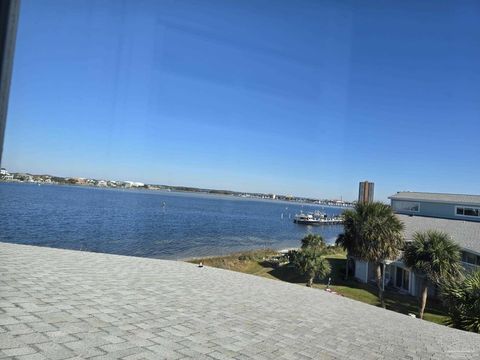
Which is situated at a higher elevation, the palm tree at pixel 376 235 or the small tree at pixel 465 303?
the palm tree at pixel 376 235

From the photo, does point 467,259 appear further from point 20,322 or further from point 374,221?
point 20,322

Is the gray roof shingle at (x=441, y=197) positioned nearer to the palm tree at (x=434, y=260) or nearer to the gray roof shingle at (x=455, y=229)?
the gray roof shingle at (x=455, y=229)

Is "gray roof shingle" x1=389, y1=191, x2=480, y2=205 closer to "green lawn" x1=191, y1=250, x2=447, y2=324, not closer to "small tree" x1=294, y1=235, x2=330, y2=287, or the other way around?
"green lawn" x1=191, y1=250, x2=447, y2=324

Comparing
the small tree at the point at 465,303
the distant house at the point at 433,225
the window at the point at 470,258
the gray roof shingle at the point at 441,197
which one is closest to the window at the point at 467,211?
the distant house at the point at 433,225

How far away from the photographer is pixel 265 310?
9281 millimetres

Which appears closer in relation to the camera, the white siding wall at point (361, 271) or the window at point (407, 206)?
the white siding wall at point (361, 271)

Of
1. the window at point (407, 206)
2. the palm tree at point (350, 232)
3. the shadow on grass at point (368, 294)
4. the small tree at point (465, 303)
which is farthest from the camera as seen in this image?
the window at point (407, 206)

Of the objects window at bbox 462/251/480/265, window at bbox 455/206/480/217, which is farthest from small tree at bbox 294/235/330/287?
window at bbox 455/206/480/217

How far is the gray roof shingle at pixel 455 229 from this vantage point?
2411cm

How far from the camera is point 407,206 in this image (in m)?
40.2

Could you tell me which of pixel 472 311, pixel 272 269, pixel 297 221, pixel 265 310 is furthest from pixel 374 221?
pixel 297 221

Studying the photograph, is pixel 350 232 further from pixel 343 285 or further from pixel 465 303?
pixel 465 303

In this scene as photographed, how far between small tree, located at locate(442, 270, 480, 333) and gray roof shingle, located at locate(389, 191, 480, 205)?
69.7 ft

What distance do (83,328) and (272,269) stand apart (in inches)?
1145
